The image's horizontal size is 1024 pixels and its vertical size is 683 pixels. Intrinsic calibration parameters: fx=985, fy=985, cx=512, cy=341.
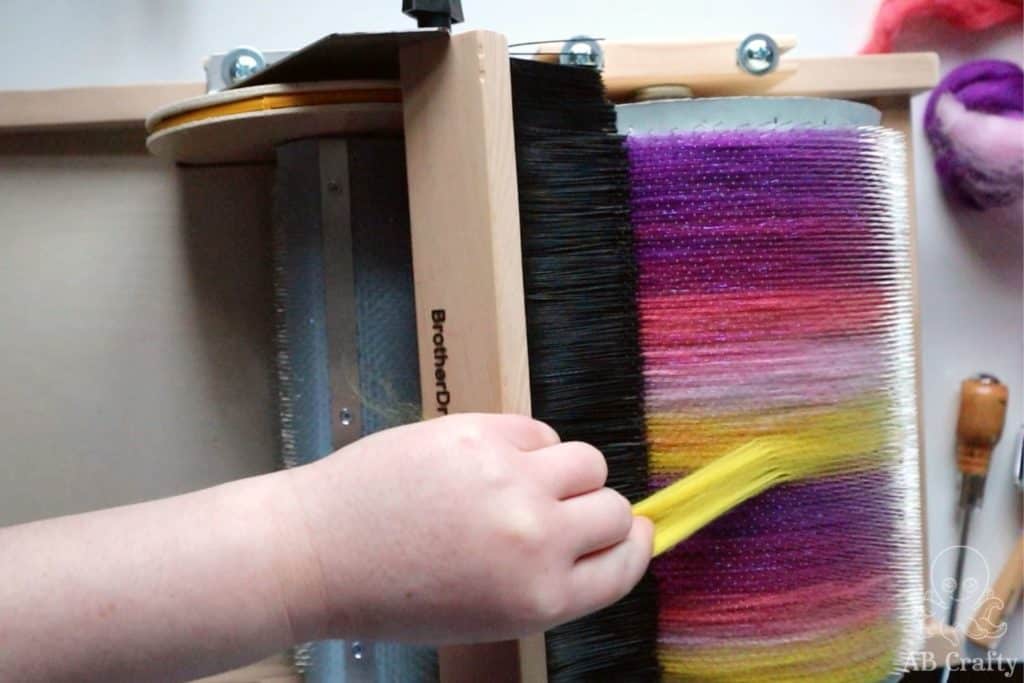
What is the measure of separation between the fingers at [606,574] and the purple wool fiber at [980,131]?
42cm

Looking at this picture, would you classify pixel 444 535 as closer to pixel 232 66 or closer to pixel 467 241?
pixel 467 241

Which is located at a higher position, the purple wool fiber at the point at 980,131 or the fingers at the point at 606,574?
the purple wool fiber at the point at 980,131

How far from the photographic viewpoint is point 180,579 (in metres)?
0.42

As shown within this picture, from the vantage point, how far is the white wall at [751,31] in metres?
0.70

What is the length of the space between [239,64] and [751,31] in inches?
15.0

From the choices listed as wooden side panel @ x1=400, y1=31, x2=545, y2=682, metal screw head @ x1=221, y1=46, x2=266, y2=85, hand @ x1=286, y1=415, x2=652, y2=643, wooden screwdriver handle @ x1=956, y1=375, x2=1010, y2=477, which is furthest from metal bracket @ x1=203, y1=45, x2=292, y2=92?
wooden screwdriver handle @ x1=956, y1=375, x2=1010, y2=477

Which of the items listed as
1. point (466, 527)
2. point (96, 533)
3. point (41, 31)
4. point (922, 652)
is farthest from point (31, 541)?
point (922, 652)

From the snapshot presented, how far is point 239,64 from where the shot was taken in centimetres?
62

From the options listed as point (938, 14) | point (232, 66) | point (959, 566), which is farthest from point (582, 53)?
point (959, 566)

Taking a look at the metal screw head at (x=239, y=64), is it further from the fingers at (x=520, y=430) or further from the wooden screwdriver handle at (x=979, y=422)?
the wooden screwdriver handle at (x=979, y=422)

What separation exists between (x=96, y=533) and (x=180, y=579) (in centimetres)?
5

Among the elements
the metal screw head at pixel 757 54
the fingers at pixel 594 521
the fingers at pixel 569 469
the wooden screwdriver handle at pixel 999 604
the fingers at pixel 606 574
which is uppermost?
the metal screw head at pixel 757 54

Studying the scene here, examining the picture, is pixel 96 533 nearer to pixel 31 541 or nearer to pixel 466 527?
pixel 31 541
